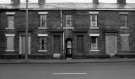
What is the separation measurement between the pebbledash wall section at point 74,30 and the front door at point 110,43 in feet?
0.92

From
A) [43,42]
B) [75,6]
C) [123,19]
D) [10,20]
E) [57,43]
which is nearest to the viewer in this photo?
[57,43]

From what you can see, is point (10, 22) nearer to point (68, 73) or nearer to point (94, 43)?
point (94, 43)

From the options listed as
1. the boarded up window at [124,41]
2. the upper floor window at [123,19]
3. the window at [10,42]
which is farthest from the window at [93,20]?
the window at [10,42]

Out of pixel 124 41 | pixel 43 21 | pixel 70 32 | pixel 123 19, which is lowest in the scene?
pixel 124 41

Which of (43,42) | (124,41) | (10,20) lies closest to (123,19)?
(124,41)

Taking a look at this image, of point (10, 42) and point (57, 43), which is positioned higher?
point (10, 42)

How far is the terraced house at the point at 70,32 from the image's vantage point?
94.0ft

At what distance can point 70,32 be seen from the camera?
2872 cm

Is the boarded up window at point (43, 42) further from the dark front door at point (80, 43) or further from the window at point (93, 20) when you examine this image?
the window at point (93, 20)

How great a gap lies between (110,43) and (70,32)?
5.13m

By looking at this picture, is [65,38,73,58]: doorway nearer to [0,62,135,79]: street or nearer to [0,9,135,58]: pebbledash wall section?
[0,9,135,58]: pebbledash wall section

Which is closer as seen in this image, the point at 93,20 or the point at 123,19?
the point at 93,20

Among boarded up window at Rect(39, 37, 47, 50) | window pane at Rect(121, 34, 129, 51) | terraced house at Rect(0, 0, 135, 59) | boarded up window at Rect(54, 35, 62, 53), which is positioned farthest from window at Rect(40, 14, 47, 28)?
window pane at Rect(121, 34, 129, 51)

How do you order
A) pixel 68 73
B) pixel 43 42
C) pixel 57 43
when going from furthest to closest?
1. pixel 43 42
2. pixel 57 43
3. pixel 68 73
